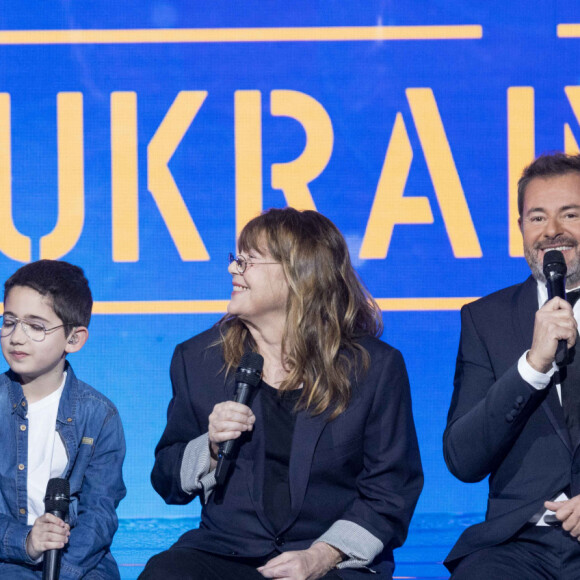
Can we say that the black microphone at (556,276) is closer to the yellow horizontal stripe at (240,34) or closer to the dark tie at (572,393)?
the dark tie at (572,393)

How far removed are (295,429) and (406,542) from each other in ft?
5.14

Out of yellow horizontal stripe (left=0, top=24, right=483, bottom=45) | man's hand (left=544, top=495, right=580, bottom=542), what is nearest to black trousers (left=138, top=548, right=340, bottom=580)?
man's hand (left=544, top=495, right=580, bottom=542)

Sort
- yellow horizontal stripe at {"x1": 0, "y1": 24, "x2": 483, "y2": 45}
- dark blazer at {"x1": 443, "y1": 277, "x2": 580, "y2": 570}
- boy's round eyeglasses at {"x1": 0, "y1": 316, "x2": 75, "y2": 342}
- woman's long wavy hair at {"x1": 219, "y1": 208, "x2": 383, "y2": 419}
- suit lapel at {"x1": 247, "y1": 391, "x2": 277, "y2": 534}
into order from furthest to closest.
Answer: yellow horizontal stripe at {"x1": 0, "y1": 24, "x2": 483, "y2": 45}, boy's round eyeglasses at {"x1": 0, "y1": 316, "x2": 75, "y2": 342}, woman's long wavy hair at {"x1": 219, "y1": 208, "x2": 383, "y2": 419}, suit lapel at {"x1": 247, "y1": 391, "x2": 277, "y2": 534}, dark blazer at {"x1": 443, "y1": 277, "x2": 580, "y2": 570}

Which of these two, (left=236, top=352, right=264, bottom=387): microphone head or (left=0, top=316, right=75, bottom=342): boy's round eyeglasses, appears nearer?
(left=236, top=352, right=264, bottom=387): microphone head

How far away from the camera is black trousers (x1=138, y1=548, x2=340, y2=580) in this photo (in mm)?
2523

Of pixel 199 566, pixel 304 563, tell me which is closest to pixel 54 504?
pixel 199 566

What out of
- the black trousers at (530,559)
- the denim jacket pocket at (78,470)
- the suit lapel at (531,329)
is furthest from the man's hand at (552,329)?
the denim jacket pocket at (78,470)

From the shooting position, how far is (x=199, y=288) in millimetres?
4176

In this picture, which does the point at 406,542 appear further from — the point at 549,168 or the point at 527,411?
the point at 549,168

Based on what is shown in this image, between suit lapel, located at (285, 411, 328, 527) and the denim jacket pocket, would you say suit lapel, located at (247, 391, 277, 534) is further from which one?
the denim jacket pocket

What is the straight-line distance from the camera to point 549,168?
9.58 feet

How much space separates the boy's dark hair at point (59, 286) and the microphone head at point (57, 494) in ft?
2.33

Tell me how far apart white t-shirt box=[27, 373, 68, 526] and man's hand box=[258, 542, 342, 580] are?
755mm

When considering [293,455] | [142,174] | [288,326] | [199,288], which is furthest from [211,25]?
[293,455]
